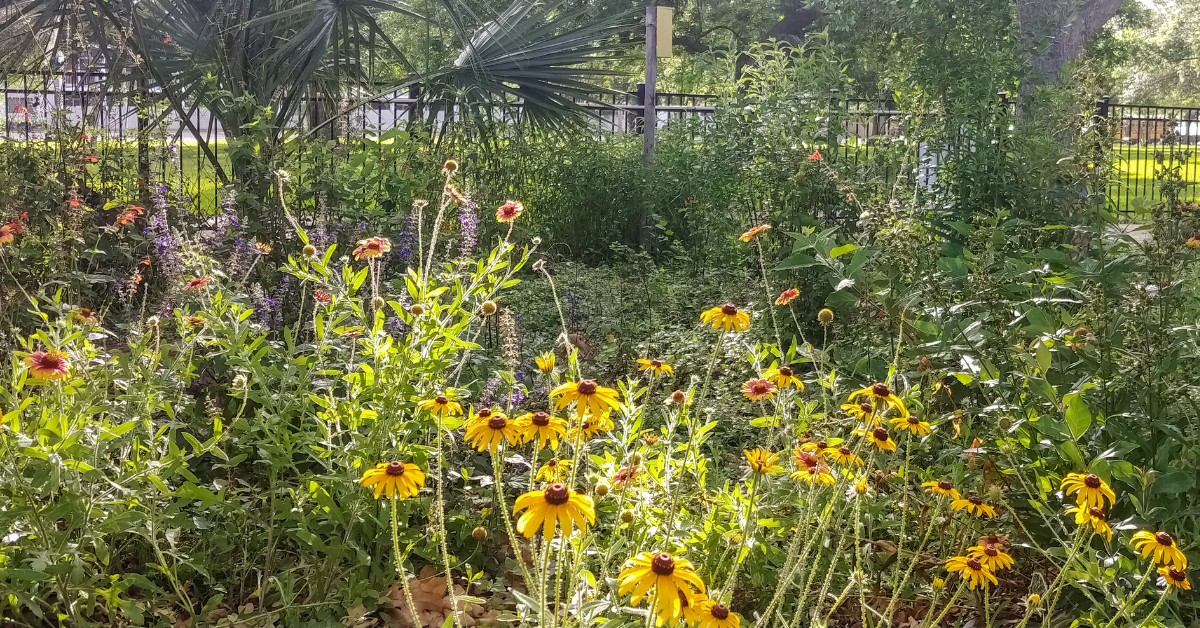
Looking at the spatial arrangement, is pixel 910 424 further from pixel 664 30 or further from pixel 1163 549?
pixel 664 30

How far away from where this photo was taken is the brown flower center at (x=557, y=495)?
1.17m

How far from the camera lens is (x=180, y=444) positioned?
2865mm

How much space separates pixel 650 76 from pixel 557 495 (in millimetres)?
6388

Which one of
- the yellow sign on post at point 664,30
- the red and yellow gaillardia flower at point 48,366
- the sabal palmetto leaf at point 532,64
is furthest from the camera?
the yellow sign on post at point 664,30

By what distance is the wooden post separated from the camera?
700 cm

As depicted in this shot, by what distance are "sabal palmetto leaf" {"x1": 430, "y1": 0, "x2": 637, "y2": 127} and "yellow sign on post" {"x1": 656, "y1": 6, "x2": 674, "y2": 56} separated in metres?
1.04

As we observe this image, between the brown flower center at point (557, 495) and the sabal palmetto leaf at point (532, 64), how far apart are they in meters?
4.52

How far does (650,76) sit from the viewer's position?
7.21m

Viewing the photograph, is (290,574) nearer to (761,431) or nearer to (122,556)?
(122,556)

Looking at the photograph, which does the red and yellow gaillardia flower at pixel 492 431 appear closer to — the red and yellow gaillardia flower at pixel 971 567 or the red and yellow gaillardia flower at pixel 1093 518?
the red and yellow gaillardia flower at pixel 971 567

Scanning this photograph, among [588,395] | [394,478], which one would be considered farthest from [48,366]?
[588,395]

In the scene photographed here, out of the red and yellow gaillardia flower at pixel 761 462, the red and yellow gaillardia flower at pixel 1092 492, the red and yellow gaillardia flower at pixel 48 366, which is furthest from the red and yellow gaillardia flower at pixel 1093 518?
the red and yellow gaillardia flower at pixel 48 366

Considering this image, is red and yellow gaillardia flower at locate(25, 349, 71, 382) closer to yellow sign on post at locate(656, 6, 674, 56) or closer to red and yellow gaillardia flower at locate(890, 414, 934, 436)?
red and yellow gaillardia flower at locate(890, 414, 934, 436)

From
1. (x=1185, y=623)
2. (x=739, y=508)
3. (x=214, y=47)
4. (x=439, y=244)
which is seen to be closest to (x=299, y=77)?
(x=214, y=47)
